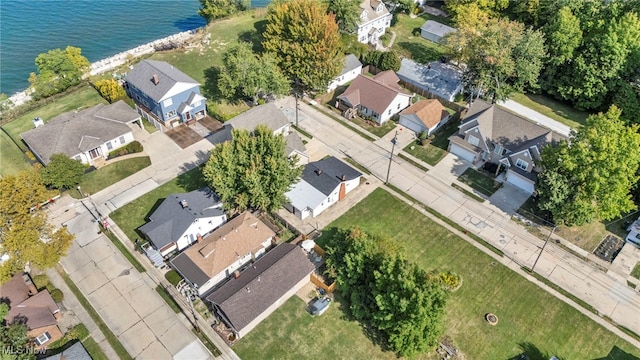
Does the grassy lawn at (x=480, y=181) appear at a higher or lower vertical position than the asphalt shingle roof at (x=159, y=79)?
lower

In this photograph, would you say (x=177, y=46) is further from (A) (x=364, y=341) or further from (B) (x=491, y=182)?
(A) (x=364, y=341)

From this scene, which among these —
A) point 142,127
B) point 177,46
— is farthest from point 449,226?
point 177,46

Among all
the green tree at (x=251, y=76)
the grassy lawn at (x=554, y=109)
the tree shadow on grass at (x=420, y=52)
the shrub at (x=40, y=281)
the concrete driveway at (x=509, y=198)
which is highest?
the green tree at (x=251, y=76)

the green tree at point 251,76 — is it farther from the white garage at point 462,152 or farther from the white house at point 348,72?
the white garage at point 462,152

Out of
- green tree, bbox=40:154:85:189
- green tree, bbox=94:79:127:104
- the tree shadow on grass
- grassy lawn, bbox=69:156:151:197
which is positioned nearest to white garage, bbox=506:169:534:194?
the tree shadow on grass

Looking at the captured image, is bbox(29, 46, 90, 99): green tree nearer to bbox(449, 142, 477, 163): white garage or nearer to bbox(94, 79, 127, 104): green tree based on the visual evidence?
bbox(94, 79, 127, 104): green tree

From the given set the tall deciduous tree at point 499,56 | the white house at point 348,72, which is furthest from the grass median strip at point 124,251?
the tall deciduous tree at point 499,56
